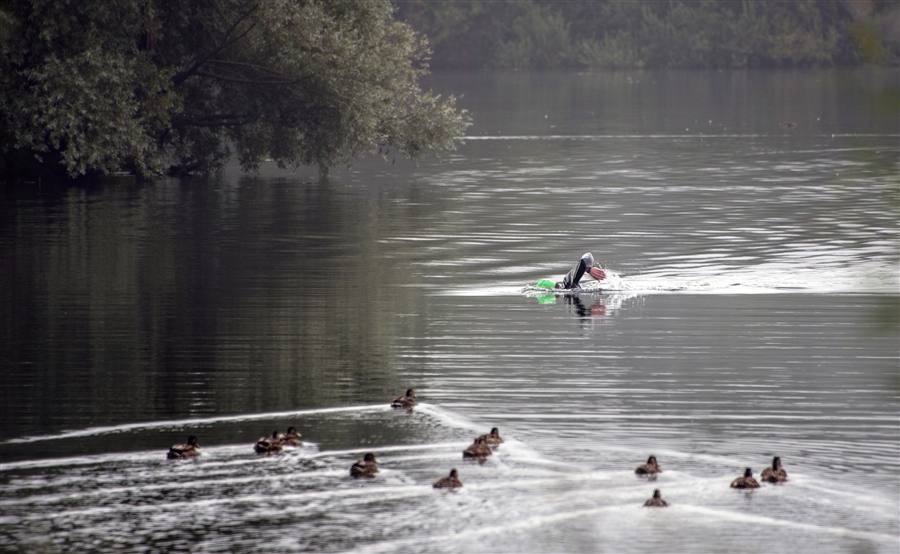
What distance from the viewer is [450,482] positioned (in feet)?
47.7

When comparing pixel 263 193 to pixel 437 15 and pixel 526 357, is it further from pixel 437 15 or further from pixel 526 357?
pixel 437 15

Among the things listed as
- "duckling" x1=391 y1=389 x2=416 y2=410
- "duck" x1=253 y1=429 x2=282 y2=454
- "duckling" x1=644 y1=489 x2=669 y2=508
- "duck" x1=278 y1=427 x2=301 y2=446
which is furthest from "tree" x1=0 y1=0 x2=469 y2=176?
"duckling" x1=644 y1=489 x2=669 y2=508

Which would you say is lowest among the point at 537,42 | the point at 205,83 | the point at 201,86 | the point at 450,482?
the point at 450,482

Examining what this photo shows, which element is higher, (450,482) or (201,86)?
(201,86)

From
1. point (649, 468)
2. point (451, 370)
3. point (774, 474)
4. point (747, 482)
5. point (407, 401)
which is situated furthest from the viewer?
point (451, 370)

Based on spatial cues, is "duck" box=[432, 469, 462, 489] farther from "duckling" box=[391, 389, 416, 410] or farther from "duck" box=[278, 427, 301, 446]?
"duckling" box=[391, 389, 416, 410]

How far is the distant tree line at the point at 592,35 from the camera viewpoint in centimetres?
17025

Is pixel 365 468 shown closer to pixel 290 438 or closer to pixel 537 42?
pixel 290 438

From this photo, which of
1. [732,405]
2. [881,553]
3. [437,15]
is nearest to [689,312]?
[732,405]

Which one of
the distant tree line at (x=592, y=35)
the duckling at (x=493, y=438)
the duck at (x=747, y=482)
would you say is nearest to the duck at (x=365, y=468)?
the duckling at (x=493, y=438)

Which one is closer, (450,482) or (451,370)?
(450,482)

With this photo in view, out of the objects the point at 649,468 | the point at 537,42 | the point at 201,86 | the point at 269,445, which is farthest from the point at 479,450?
the point at 537,42

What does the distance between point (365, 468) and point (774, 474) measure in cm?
441

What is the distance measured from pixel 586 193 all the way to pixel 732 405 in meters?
35.3
